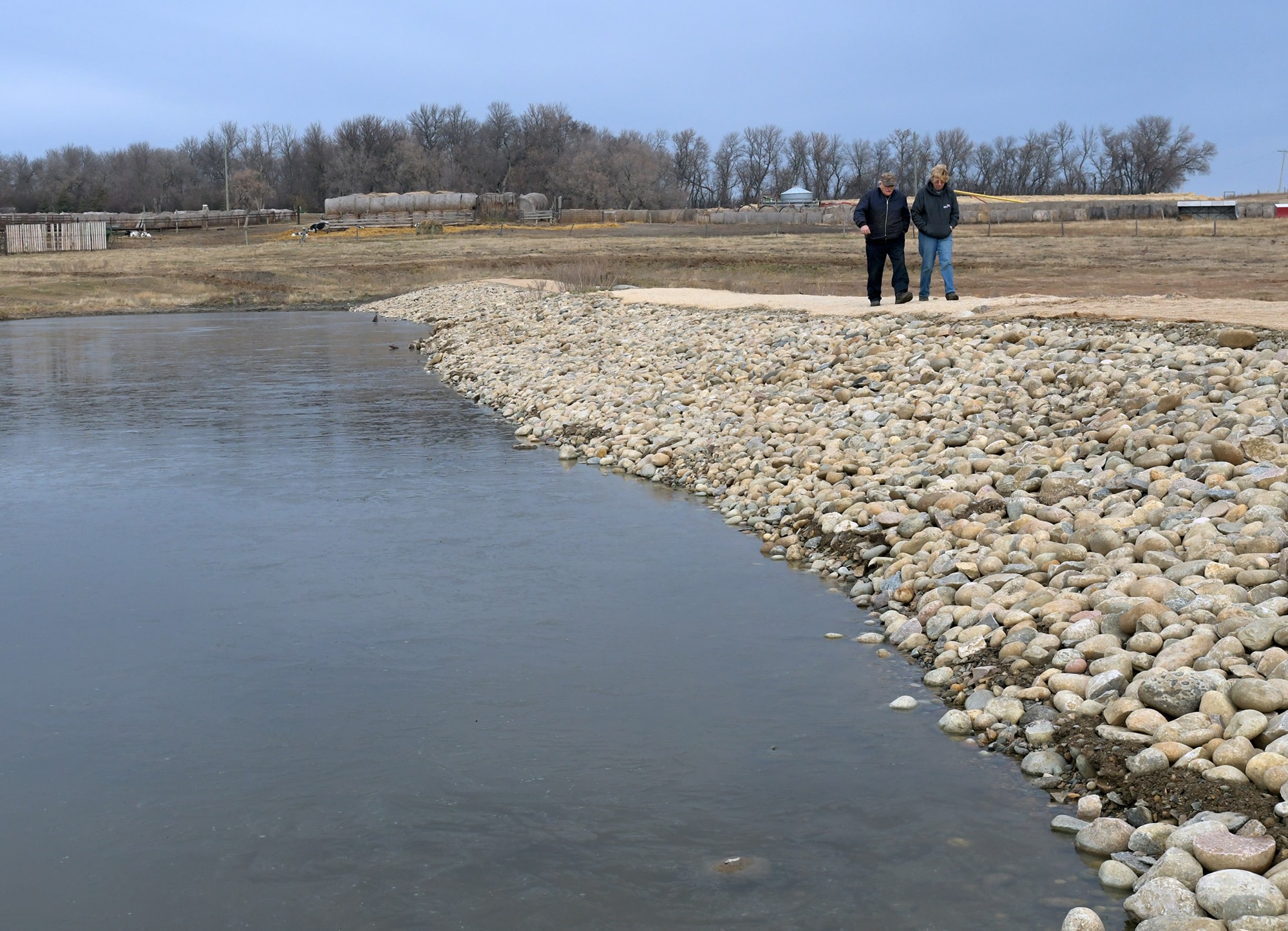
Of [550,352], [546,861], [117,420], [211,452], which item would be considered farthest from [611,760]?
[550,352]

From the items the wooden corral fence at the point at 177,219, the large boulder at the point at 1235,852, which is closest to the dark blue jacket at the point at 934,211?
the large boulder at the point at 1235,852

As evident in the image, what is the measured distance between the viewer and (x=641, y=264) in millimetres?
40969

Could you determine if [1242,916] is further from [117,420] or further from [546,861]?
[117,420]

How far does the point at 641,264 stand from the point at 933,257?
26.3 m

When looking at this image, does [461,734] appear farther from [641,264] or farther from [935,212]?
[641,264]

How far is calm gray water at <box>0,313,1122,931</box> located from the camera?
462 cm

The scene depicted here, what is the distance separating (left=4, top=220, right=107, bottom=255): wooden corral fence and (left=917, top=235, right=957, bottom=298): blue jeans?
55.1m

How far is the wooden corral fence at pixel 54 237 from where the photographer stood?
59.7 metres

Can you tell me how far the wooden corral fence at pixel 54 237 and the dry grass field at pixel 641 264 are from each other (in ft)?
4.55

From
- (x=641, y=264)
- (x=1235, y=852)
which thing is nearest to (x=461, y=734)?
(x=1235, y=852)

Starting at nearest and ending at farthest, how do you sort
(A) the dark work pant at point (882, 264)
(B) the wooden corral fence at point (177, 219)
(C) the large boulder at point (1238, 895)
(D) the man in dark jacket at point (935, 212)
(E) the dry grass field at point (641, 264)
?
(C) the large boulder at point (1238, 895)
(D) the man in dark jacket at point (935, 212)
(A) the dark work pant at point (882, 264)
(E) the dry grass field at point (641, 264)
(B) the wooden corral fence at point (177, 219)

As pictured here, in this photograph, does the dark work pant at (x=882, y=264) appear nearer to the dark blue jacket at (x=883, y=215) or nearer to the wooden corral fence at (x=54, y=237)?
the dark blue jacket at (x=883, y=215)

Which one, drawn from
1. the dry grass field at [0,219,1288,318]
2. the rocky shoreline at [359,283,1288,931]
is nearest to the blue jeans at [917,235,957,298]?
the rocky shoreline at [359,283,1288,931]

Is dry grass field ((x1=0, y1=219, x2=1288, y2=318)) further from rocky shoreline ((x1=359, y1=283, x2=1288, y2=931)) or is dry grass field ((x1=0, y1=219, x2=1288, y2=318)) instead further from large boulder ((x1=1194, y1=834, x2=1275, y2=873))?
large boulder ((x1=1194, y1=834, x2=1275, y2=873))
